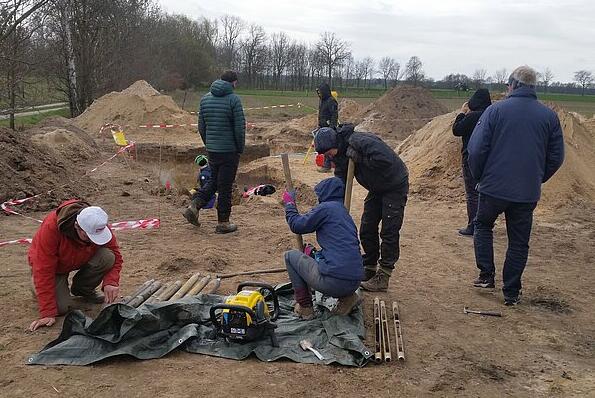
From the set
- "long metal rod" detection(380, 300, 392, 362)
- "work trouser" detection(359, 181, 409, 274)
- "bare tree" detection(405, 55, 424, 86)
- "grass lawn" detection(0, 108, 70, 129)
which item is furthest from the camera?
"bare tree" detection(405, 55, 424, 86)

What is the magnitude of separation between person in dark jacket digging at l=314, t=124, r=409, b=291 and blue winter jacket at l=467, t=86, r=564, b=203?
0.85 m

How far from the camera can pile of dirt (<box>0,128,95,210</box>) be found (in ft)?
30.3

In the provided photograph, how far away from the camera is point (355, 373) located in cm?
389

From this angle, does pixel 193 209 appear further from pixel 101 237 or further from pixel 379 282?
pixel 101 237

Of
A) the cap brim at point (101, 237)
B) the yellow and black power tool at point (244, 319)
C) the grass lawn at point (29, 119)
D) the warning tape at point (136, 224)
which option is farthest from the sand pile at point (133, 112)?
the yellow and black power tool at point (244, 319)

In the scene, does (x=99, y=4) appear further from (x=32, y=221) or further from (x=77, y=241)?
(x=77, y=241)

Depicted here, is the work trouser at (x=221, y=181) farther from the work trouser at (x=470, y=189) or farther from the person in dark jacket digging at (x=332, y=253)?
the work trouser at (x=470, y=189)

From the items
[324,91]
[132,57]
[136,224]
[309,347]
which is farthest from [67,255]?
[132,57]

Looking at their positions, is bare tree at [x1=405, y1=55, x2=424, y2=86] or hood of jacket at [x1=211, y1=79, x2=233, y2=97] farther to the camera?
bare tree at [x1=405, y1=55, x2=424, y2=86]

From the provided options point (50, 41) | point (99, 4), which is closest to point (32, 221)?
point (50, 41)

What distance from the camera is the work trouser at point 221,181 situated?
25.0 feet

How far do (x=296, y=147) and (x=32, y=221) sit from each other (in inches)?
474

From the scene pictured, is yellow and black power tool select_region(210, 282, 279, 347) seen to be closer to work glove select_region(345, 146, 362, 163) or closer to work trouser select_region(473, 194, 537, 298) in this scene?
work glove select_region(345, 146, 362, 163)

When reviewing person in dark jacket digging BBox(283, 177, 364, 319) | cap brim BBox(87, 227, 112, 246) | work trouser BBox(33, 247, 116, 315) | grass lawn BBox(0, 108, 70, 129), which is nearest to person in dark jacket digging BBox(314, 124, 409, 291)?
person in dark jacket digging BBox(283, 177, 364, 319)
